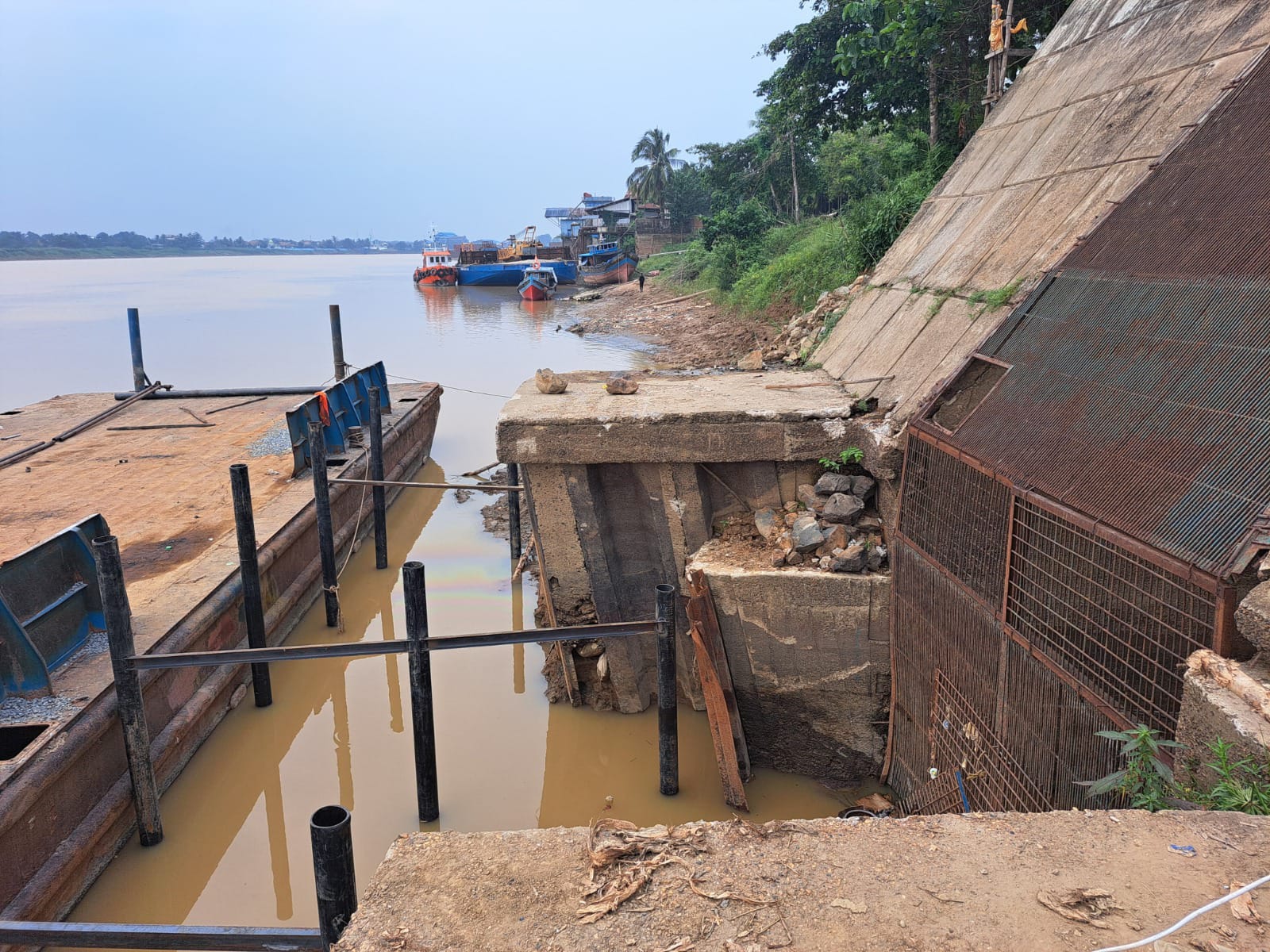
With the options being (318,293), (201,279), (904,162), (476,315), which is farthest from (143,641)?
(201,279)

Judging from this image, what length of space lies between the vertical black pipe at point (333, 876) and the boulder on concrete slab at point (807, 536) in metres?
3.79

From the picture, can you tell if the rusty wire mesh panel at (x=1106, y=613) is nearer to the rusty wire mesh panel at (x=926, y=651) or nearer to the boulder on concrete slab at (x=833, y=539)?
the rusty wire mesh panel at (x=926, y=651)

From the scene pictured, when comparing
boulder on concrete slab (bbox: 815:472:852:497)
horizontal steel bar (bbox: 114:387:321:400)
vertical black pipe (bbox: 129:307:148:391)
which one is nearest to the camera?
boulder on concrete slab (bbox: 815:472:852:497)

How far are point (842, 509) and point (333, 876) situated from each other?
408 centimetres

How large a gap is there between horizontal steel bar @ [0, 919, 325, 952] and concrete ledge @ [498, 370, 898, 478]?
384 centimetres

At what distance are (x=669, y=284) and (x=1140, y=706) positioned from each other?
37.4 metres

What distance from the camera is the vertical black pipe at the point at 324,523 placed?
878 centimetres

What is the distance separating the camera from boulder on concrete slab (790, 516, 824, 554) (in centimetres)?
602

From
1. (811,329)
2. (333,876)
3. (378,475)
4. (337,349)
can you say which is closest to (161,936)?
(333,876)

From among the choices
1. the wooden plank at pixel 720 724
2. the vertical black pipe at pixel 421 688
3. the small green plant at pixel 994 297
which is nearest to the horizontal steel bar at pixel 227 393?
the vertical black pipe at pixel 421 688

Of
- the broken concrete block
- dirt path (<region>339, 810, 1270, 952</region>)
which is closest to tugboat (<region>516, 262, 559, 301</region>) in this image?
the broken concrete block

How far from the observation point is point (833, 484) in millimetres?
6219

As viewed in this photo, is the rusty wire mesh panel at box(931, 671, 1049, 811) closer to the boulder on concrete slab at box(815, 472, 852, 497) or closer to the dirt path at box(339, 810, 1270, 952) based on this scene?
the dirt path at box(339, 810, 1270, 952)

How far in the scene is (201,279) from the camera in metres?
95.8
